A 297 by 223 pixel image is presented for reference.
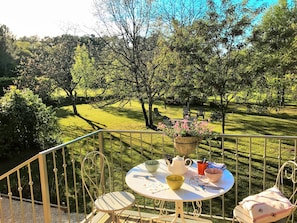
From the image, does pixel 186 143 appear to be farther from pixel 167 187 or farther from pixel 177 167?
pixel 167 187

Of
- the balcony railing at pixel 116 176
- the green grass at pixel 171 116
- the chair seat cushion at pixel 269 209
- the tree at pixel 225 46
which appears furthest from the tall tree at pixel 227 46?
the chair seat cushion at pixel 269 209

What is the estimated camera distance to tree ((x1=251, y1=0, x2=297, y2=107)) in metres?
6.19

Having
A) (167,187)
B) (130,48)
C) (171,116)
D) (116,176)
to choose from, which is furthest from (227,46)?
(171,116)

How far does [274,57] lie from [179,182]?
6072mm

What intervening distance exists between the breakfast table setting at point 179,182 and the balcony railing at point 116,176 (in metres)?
0.46

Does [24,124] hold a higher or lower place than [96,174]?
higher

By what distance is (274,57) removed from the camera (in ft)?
22.0

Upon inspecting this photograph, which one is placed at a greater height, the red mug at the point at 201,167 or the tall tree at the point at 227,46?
the tall tree at the point at 227,46

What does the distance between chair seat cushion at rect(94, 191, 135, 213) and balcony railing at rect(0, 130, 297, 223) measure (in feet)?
1.04

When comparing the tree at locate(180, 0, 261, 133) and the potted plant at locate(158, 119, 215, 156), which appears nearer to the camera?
the potted plant at locate(158, 119, 215, 156)

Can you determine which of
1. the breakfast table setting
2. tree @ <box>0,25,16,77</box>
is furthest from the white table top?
tree @ <box>0,25,16,77</box>

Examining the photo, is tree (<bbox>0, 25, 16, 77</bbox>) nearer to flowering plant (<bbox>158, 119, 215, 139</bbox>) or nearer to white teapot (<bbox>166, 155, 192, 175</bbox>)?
flowering plant (<bbox>158, 119, 215, 139</bbox>)

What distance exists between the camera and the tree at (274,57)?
20.3ft

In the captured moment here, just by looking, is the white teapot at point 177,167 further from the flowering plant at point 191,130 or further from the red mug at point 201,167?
the flowering plant at point 191,130
